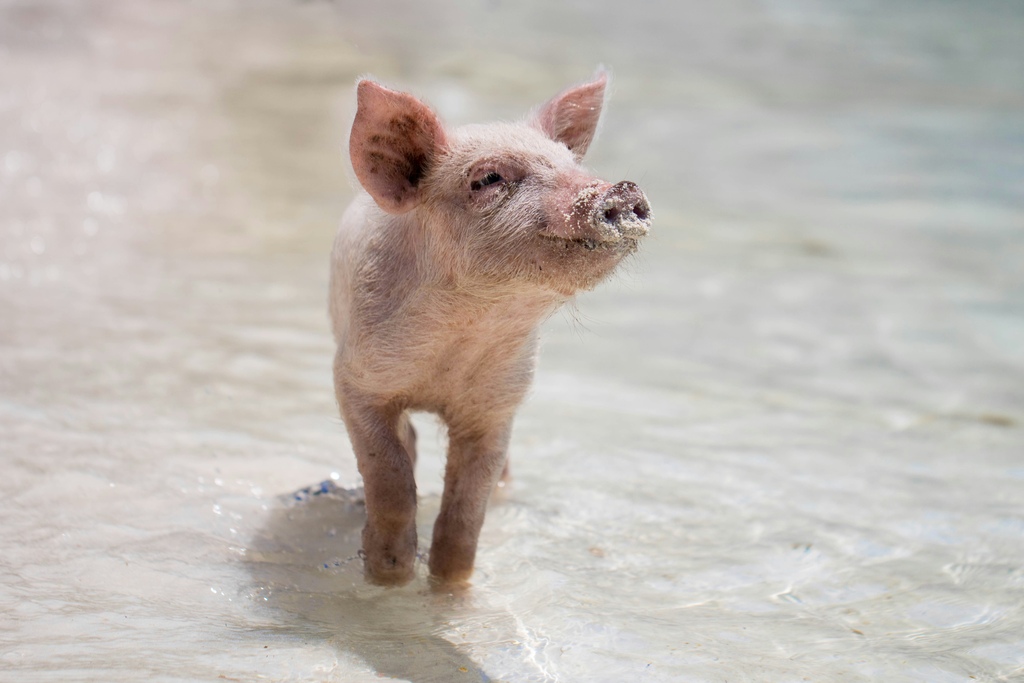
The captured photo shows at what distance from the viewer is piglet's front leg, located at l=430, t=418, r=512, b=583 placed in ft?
13.0

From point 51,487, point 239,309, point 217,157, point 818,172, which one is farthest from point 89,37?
point 51,487

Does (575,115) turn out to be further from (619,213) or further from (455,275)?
(619,213)

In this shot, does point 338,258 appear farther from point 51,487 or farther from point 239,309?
point 239,309

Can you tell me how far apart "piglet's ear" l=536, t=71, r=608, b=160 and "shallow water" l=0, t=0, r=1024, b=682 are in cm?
75

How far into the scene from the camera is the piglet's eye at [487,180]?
341 centimetres

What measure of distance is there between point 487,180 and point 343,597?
161 cm

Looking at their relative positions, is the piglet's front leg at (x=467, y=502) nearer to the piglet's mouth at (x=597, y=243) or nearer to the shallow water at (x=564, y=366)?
the shallow water at (x=564, y=366)

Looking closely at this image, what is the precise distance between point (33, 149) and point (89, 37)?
2975 mm

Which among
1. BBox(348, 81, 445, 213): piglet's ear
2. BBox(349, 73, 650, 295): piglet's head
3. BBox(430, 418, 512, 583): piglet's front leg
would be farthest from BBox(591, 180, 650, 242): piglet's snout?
BBox(430, 418, 512, 583): piglet's front leg

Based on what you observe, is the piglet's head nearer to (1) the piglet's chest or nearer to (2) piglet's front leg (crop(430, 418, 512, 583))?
(1) the piglet's chest

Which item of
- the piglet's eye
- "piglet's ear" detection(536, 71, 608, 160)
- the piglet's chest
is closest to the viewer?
the piglet's eye

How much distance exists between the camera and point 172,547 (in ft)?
13.1

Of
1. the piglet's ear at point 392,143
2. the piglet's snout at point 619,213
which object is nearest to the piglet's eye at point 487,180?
the piglet's ear at point 392,143

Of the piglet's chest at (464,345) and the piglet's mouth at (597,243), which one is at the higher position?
the piglet's mouth at (597,243)
